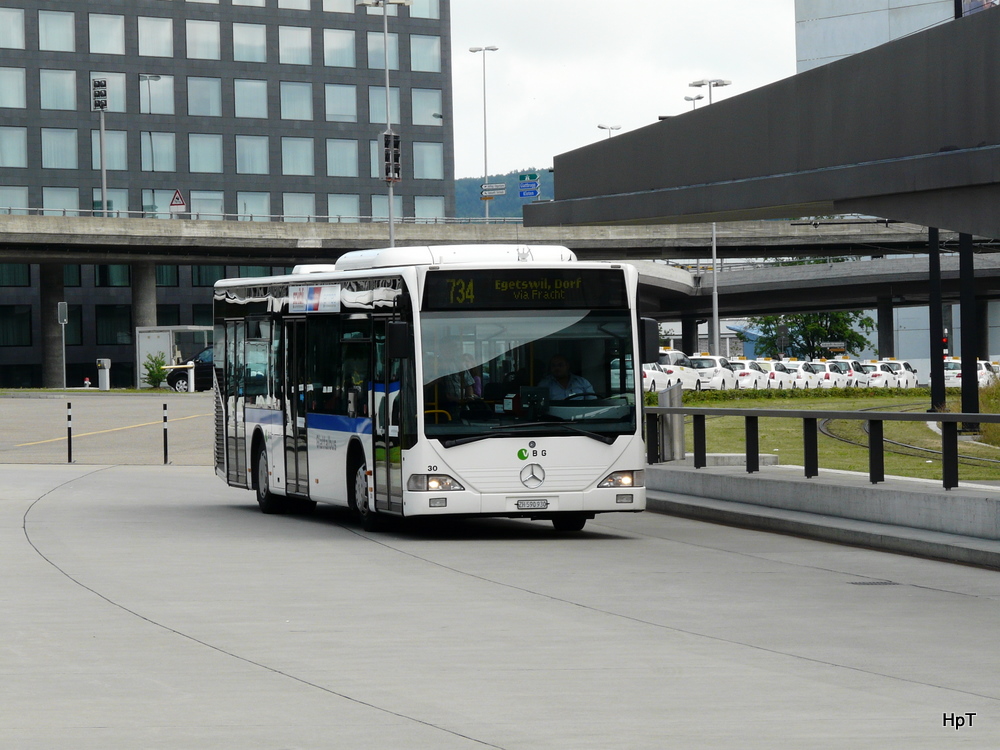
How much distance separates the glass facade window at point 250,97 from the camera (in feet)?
315

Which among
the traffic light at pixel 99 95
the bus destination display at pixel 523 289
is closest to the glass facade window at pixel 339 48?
the traffic light at pixel 99 95

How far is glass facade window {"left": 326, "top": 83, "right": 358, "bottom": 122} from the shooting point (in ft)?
324

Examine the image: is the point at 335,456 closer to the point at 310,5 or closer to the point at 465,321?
the point at 465,321

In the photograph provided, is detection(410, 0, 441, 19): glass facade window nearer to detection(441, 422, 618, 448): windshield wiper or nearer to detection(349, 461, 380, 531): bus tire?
detection(349, 461, 380, 531): bus tire

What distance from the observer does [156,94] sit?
309ft

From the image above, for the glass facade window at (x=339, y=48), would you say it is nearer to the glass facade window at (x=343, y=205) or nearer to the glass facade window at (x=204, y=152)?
the glass facade window at (x=343, y=205)

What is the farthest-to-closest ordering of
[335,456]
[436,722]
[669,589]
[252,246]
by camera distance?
[252,246] < [335,456] < [669,589] < [436,722]

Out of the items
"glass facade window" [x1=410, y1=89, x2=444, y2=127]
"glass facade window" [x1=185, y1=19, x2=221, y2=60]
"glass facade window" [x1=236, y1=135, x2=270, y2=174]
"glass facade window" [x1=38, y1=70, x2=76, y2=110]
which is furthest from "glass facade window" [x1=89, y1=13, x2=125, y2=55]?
"glass facade window" [x1=410, y1=89, x2=444, y2=127]

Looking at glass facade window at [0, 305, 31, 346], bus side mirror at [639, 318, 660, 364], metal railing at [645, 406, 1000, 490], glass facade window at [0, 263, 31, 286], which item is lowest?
metal railing at [645, 406, 1000, 490]

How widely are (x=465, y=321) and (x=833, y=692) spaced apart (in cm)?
882

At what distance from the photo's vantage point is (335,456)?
58.8ft

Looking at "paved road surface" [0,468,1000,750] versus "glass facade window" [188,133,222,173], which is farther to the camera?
"glass facade window" [188,133,222,173]

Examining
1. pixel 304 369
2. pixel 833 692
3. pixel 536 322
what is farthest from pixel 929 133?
pixel 833 692

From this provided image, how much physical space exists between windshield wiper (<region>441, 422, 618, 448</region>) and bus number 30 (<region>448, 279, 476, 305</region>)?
1338 millimetres
